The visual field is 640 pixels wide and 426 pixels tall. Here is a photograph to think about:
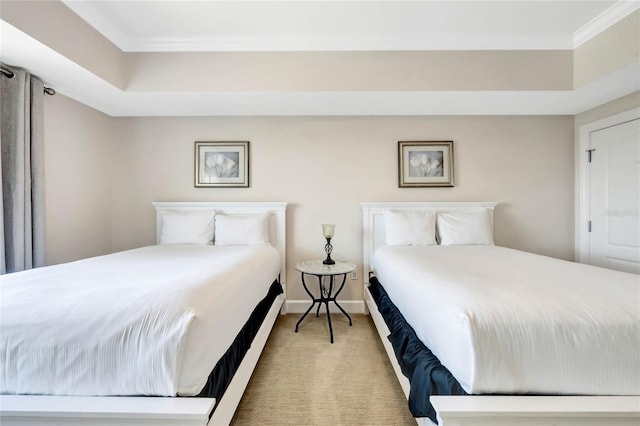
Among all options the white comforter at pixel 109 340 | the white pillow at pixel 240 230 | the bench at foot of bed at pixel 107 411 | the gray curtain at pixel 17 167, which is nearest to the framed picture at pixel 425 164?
the white pillow at pixel 240 230

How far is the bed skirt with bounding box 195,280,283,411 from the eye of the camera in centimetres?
101

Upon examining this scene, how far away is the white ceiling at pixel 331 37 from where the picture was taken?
1902 millimetres

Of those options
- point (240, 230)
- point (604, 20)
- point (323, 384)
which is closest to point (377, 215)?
point (240, 230)

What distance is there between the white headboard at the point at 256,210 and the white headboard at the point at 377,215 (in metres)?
0.87

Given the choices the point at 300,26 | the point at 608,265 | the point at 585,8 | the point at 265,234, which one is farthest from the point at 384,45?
the point at 608,265

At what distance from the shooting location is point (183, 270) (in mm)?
1471

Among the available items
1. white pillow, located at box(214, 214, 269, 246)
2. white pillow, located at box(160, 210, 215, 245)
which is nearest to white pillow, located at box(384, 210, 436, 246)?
white pillow, located at box(214, 214, 269, 246)

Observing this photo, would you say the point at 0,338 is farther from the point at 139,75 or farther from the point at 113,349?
the point at 139,75

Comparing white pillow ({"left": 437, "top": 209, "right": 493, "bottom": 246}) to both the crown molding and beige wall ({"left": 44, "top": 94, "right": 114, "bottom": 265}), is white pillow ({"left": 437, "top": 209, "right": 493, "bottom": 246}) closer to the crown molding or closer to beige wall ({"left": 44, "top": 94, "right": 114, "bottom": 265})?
the crown molding

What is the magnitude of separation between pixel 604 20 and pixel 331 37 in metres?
2.12

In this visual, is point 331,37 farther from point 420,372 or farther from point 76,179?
point 76,179

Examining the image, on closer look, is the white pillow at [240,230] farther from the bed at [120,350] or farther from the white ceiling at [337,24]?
the white ceiling at [337,24]

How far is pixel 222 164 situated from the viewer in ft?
9.46

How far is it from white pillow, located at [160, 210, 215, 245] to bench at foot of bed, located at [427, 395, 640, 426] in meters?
2.44
